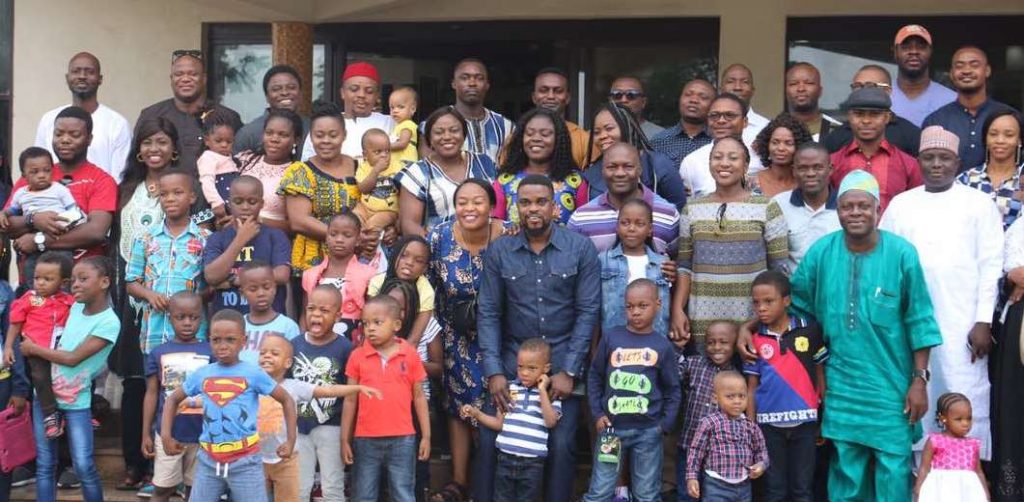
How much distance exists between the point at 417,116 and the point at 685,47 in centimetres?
212

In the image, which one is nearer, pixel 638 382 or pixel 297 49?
pixel 638 382

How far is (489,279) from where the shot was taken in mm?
7035

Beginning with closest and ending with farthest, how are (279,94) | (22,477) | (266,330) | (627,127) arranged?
1. (266,330)
2. (627,127)
3. (22,477)
4. (279,94)

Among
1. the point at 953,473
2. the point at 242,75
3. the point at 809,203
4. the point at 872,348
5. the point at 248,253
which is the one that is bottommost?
the point at 953,473

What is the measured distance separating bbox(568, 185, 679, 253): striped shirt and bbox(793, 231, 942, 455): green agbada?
84 centimetres

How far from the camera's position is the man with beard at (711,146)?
784cm

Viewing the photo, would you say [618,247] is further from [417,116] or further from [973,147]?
[417,116]

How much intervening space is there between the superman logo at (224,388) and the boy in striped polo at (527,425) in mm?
1238

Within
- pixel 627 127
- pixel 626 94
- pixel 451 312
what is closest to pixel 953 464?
pixel 627 127

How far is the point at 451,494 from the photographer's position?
7.25m

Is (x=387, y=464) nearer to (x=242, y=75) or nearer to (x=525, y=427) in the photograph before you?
(x=525, y=427)

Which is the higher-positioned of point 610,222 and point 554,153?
point 554,153

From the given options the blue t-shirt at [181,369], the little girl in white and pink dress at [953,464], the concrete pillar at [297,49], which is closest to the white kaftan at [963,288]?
the little girl in white and pink dress at [953,464]

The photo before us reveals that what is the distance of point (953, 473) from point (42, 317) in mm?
4576
